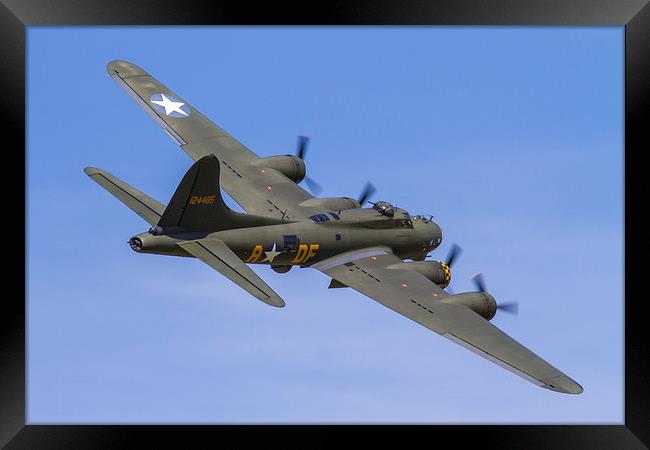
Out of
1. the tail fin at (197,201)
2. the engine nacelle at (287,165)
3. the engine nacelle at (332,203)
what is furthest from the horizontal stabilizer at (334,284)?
the engine nacelle at (287,165)

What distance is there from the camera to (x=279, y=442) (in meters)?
27.8

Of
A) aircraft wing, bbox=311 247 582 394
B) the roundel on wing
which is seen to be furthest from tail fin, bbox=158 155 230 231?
the roundel on wing

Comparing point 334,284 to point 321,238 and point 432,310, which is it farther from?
point 432,310

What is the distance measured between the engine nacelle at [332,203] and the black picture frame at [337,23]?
12927 millimetres

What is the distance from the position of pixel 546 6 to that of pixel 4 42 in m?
14.6

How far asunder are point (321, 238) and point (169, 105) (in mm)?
12052

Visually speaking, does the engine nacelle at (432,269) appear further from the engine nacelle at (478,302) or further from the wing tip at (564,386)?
the wing tip at (564,386)

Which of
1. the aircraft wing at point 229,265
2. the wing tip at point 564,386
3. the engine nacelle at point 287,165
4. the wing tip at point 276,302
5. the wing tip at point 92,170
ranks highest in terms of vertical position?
the engine nacelle at point 287,165

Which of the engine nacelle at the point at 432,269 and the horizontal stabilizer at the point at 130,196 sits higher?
the horizontal stabilizer at the point at 130,196

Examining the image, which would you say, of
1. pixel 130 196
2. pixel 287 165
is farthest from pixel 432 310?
pixel 287 165

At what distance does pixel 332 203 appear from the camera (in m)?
41.5

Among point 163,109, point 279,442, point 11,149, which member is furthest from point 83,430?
point 163,109

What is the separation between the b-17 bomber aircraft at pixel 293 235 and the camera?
33.8m

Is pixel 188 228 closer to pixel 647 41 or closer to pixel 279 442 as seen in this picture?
pixel 279 442
